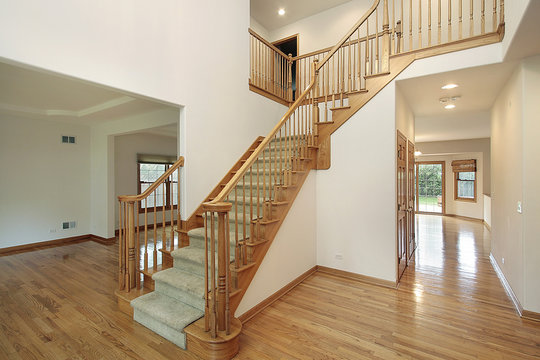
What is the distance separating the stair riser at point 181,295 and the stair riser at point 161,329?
0.26 m

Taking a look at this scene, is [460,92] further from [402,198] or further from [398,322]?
[398,322]

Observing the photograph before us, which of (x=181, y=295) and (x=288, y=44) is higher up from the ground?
(x=288, y=44)

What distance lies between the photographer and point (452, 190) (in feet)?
31.8

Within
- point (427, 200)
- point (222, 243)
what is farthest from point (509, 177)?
point (427, 200)

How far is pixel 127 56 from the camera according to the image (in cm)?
271

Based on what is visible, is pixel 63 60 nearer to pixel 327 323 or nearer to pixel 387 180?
pixel 327 323

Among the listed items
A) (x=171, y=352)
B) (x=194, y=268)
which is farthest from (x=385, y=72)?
(x=171, y=352)

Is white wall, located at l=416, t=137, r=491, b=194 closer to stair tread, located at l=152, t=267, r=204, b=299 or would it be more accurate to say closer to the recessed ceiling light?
the recessed ceiling light

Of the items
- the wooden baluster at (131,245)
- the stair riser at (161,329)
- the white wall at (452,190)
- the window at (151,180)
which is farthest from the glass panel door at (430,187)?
the wooden baluster at (131,245)

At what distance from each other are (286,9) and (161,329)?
6546mm

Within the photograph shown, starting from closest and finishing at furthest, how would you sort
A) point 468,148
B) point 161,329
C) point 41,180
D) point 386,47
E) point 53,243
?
point 161,329
point 386,47
point 41,180
point 53,243
point 468,148

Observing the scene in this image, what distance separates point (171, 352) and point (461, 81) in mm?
4436

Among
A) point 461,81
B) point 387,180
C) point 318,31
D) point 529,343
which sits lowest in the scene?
point 529,343

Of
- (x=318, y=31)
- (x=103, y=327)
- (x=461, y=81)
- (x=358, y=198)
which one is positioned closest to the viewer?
(x=103, y=327)
